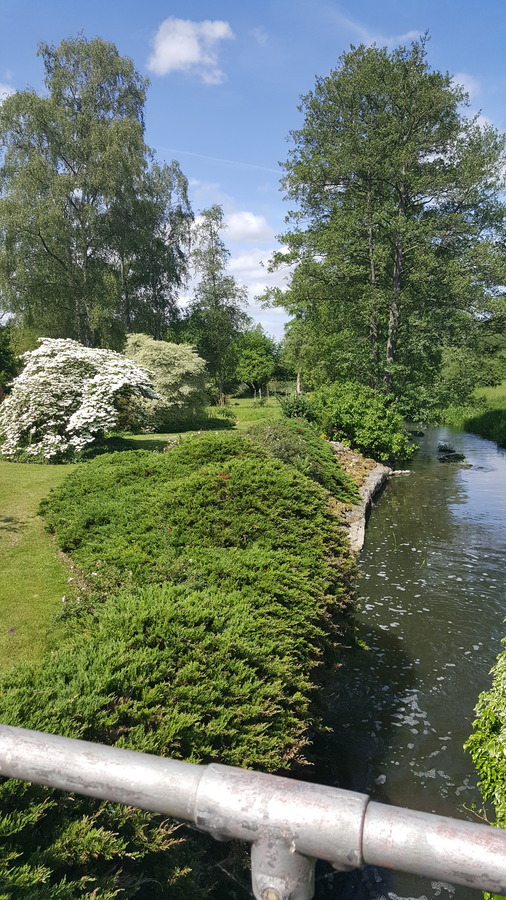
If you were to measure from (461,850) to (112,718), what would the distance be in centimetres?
250

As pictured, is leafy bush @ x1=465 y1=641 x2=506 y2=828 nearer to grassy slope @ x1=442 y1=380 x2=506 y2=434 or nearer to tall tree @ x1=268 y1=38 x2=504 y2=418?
tall tree @ x1=268 y1=38 x2=504 y2=418

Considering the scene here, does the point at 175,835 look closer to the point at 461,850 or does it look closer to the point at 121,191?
the point at 461,850

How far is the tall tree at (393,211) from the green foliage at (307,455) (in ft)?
28.3

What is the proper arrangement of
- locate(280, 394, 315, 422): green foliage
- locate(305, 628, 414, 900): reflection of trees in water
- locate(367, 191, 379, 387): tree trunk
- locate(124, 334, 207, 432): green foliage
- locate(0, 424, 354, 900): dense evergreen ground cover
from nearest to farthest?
locate(0, 424, 354, 900): dense evergreen ground cover
locate(305, 628, 414, 900): reflection of trees in water
locate(280, 394, 315, 422): green foliage
locate(367, 191, 379, 387): tree trunk
locate(124, 334, 207, 432): green foliage

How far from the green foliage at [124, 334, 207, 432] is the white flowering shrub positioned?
8273 mm

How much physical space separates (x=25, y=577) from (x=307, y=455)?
657 cm

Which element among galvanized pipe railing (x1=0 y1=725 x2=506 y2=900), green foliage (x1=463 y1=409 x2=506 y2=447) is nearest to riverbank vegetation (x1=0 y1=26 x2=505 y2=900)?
green foliage (x1=463 y1=409 x2=506 y2=447)

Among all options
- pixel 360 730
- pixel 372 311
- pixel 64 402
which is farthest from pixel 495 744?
pixel 372 311

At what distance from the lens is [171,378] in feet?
79.1

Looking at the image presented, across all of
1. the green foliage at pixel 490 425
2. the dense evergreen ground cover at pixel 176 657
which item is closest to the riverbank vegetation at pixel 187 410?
the dense evergreen ground cover at pixel 176 657

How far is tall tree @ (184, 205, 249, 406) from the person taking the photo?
3453cm

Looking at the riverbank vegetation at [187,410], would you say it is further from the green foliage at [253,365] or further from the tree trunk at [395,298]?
the green foliage at [253,365]

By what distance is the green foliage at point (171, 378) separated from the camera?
23.9 m

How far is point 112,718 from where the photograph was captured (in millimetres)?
2965
